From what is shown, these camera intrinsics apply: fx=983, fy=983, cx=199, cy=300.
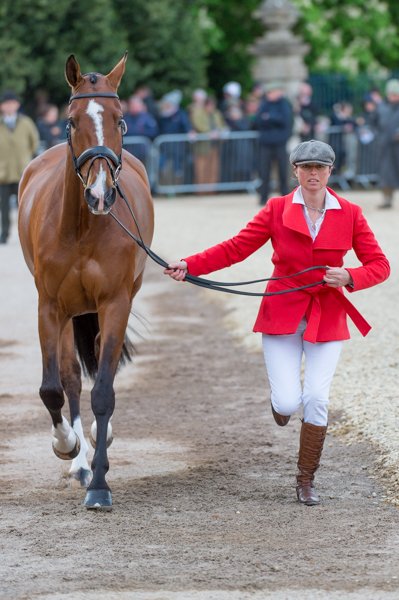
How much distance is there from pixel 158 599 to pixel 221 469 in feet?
5.80

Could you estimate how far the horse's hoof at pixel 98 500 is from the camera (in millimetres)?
4770

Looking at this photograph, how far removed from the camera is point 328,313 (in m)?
4.90

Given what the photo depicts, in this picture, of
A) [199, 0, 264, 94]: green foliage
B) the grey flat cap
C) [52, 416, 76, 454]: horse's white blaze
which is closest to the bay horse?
[52, 416, 76, 454]: horse's white blaze

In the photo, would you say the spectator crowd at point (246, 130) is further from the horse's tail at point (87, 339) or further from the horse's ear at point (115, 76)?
the horse's ear at point (115, 76)

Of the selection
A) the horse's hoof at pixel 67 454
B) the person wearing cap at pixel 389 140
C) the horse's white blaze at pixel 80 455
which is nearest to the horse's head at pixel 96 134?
the horse's hoof at pixel 67 454

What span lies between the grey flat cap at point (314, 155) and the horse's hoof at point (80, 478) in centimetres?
201

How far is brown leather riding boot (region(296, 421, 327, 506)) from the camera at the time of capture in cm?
487

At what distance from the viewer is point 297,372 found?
5.01 meters

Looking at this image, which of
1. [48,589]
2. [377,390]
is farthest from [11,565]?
[377,390]

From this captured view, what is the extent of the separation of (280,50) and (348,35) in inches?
220

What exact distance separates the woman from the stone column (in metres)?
19.1

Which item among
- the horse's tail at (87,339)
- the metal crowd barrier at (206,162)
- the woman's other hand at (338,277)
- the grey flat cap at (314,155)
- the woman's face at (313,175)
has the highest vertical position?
the grey flat cap at (314,155)

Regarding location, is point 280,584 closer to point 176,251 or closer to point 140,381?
point 140,381

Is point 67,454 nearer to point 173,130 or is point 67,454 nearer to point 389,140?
point 389,140
